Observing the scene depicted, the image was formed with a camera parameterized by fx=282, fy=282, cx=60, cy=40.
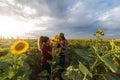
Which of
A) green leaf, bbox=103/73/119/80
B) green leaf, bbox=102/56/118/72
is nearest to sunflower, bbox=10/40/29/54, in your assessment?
green leaf, bbox=103/73/119/80

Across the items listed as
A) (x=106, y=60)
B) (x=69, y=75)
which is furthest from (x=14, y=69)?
(x=106, y=60)

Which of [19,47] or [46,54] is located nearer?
[19,47]

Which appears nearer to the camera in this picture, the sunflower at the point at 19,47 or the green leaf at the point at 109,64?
the green leaf at the point at 109,64

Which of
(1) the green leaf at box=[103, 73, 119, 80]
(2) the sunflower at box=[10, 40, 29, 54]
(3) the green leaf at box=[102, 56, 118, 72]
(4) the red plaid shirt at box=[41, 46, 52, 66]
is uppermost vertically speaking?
(3) the green leaf at box=[102, 56, 118, 72]

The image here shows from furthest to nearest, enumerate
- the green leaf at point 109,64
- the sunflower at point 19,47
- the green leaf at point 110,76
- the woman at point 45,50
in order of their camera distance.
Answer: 1. the woman at point 45,50
2. the sunflower at point 19,47
3. the green leaf at point 110,76
4. the green leaf at point 109,64

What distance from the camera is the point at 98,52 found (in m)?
1.68

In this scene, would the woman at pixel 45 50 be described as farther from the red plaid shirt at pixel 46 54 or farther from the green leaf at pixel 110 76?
the green leaf at pixel 110 76

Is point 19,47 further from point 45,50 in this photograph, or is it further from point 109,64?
point 45,50

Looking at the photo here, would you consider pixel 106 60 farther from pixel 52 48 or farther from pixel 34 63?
pixel 34 63

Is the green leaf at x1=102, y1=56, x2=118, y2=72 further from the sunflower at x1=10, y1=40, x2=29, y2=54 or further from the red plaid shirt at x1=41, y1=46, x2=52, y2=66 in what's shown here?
the red plaid shirt at x1=41, y1=46, x2=52, y2=66

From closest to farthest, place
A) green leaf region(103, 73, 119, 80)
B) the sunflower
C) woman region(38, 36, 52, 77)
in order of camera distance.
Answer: green leaf region(103, 73, 119, 80) < the sunflower < woman region(38, 36, 52, 77)

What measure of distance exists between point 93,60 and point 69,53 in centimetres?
1070

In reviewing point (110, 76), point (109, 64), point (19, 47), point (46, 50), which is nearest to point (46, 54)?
point (46, 50)

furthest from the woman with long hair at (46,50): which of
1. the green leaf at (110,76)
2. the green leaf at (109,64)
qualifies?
the green leaf at (109,64)
